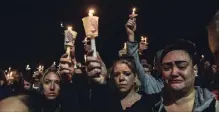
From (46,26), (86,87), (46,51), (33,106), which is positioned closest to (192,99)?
(86,87)

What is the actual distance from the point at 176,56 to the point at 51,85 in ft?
5.41

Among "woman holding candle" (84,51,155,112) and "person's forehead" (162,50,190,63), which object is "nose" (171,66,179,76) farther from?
"woman holding candle" (84,51,155,112)

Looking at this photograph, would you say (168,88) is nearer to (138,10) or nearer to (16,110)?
(16,110)

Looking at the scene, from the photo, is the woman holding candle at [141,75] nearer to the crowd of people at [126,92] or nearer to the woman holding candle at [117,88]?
the woman holding candle at [117,88]

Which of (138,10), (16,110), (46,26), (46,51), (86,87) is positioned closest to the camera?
(16,110)

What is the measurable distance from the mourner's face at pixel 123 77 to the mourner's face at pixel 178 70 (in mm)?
723

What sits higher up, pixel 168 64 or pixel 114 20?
pixel 114 20

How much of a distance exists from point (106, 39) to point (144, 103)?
8.10m

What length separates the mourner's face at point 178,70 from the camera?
8.61 feet

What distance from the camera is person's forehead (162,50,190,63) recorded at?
2.68 metres

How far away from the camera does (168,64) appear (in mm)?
2686

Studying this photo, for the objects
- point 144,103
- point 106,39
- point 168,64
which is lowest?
point 144,103

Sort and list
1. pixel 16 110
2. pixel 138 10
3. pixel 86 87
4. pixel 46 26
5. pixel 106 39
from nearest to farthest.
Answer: pixel 16 110, pixel 86 87, pixel 138 10, pixel 106 39, pixel 46 26

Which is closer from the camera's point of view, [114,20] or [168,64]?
[168,64]
